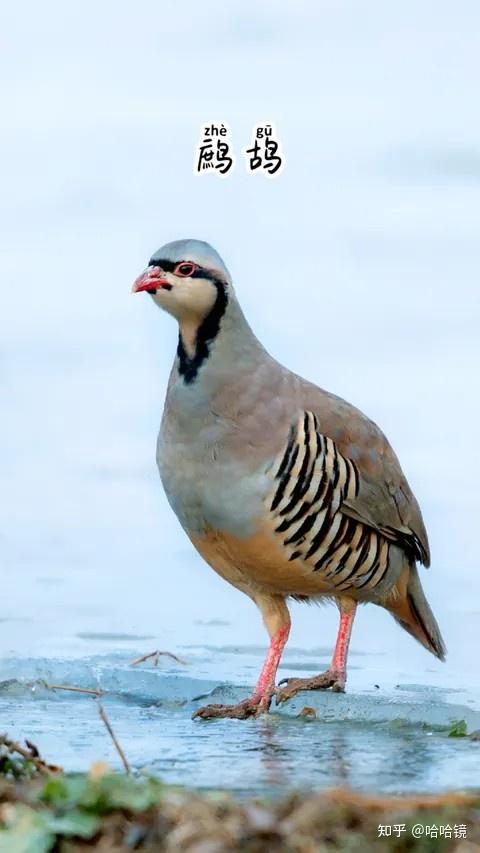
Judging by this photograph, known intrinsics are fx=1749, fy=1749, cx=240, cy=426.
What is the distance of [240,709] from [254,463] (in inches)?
40.4

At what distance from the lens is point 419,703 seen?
290 inches

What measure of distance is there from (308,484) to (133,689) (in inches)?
49.3

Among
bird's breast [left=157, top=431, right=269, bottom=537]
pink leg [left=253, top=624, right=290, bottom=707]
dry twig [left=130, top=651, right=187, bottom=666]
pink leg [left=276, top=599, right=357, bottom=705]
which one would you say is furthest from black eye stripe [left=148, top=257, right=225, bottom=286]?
dry twig [left=130, top=651, right=187, bottom=666]

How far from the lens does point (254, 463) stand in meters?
7.23

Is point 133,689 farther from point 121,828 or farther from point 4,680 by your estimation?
point 121,828

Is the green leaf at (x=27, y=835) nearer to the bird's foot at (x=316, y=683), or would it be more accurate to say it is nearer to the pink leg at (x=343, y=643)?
the bird's foot at (x=316, y=683)

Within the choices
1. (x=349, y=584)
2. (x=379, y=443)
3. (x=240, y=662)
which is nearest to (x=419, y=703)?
(x=349, y=584)

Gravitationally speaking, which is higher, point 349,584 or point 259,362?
point 259,362

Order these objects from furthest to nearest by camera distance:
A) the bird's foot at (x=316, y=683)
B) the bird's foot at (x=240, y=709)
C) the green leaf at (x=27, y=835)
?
the bird's foot at (x=316, y=683), the bird's foot at (x=240, y=709), the green leaf at (x=27, y=835)

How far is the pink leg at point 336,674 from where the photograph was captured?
7664mm

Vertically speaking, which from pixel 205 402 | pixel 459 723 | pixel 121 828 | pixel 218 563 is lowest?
pixel 121 828

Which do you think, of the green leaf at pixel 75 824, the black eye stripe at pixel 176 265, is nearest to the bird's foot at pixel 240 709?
the black eye stripe at pixel 176 265

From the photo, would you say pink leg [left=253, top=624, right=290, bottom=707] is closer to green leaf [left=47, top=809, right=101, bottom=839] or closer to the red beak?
the red beak

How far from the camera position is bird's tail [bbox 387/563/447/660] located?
841cm
